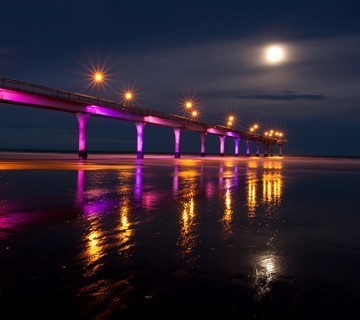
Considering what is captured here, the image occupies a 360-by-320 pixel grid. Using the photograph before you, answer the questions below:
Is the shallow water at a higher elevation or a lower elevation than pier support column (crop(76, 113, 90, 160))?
lower

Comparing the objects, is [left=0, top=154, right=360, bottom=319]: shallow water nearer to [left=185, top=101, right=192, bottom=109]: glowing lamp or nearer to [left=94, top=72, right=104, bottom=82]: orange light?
[left=94, top=72, right=104, bottom=82]: orange light

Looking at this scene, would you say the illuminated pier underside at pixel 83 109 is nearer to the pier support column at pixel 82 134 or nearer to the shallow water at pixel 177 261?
the pier support column at pixel 82 134

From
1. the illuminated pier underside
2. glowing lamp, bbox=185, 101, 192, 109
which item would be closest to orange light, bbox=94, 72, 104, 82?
the illuminated pier underside

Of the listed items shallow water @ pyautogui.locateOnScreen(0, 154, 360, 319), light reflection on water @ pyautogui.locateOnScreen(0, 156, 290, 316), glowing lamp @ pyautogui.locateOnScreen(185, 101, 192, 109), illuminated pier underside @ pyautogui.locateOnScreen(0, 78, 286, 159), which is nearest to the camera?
shallow water @ pyautogui.locateOnScreen(0, 154, 360, 319)

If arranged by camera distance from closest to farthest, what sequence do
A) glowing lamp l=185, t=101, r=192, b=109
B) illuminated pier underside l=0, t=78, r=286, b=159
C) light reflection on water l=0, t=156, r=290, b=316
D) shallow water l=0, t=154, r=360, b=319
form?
1. shallow water l=0, t=154, r=360, b=319
2. light reflection on water l=0, t=156, r=290, b=316
3. illuminated pier underside l=0, t=78, r=286, b=159
4. glowing lamp l=185, t=101, r=192, b=109

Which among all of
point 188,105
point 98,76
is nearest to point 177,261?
point 98,76

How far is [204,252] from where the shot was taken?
7070 millimetres

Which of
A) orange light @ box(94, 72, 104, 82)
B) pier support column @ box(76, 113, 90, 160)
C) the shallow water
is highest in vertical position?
orange light @ box(94, 72, 104, 82)

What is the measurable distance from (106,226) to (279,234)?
4006mm

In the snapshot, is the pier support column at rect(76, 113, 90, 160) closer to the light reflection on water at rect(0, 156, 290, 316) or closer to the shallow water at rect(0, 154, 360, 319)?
the light reflection on water at rect(0, 156, 290, 316)

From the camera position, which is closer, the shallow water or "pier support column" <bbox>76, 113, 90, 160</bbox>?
the shallow water

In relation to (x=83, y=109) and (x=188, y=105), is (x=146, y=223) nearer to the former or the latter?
(x=83, y=109)

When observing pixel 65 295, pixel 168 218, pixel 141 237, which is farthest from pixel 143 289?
pixel 168 218

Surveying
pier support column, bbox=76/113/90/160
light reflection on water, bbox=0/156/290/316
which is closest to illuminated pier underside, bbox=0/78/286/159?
pier support column, bbox=76/113/90/160
